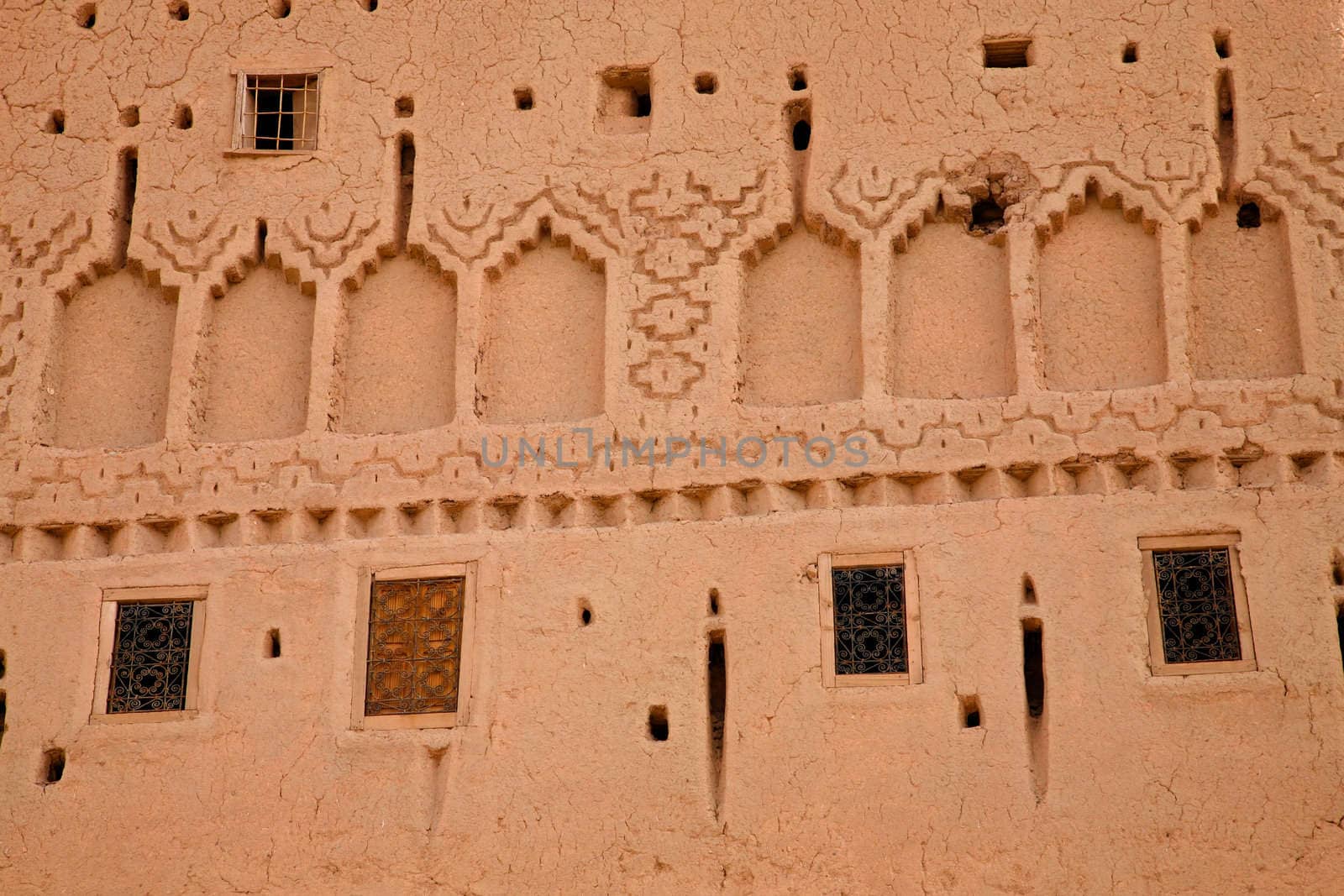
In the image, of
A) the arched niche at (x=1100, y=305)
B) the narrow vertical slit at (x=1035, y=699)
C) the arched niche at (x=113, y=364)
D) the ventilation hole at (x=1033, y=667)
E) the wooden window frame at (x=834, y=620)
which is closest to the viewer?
the narrow vertical slit at (x=1035, y=699)

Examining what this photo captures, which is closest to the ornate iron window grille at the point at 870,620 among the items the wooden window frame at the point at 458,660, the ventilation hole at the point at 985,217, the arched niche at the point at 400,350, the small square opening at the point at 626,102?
the wooden window frame at the point at 458,660

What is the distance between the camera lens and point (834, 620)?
11.0 m

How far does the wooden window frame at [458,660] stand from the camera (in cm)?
1122

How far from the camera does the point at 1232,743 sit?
10.4 metres

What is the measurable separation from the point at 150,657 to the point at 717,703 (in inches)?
116

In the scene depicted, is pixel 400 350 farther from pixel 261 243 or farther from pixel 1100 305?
pixel 1100 305

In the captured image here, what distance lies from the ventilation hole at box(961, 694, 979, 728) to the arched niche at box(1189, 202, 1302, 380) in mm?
1988

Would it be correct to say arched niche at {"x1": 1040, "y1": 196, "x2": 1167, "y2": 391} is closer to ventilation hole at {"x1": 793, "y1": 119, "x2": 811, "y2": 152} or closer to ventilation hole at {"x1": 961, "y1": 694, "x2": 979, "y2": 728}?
ventilation hole at {"x1": 793, "y1": 119, "x2": 811, "y2": 152}

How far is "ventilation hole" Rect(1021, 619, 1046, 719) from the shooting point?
35.3 ft

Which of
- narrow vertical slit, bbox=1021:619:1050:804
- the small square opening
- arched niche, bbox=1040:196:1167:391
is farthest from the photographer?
the small square opening

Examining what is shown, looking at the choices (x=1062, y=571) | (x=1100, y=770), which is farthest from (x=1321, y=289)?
(x=1100, y=770)

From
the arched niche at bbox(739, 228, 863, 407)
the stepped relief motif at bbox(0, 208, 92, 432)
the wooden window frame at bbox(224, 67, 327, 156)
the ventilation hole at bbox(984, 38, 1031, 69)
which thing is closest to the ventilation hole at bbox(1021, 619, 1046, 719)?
the arched niche at bbox(739, 228, 863, 407)

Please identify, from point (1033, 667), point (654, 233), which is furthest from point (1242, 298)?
point (654, 233)

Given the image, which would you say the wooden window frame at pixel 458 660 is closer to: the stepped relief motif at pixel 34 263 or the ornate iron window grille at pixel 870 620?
the ornate iron window grille at pixel 870 620
